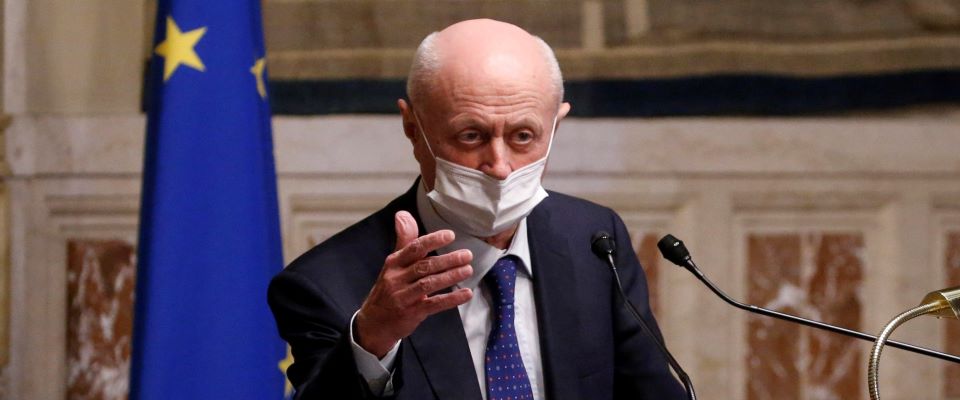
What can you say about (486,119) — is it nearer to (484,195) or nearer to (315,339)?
(484,195)

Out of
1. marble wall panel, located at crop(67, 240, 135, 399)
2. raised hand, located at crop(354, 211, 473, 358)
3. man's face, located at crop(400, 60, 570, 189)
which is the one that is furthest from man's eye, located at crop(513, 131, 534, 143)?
marble wall panel, located at crop(67, 240, 135, 399)

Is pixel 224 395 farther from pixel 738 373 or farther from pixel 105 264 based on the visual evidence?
pixel 738 373

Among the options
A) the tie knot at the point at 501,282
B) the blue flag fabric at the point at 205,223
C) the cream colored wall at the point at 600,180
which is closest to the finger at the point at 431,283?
the tie knot at the point at 501,282

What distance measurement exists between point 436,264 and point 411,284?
0.17 ft

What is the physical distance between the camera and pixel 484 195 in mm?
2084

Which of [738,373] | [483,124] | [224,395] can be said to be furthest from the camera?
[738,373]

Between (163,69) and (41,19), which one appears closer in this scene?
(163,69)

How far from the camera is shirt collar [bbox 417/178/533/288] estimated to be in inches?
86.7

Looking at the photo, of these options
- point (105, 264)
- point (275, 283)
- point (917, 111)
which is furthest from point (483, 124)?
point (917, 111)

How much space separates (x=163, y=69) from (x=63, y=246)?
3.66ft

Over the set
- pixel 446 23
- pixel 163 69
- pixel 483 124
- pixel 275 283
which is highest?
pixel 446 23

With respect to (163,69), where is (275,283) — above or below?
below

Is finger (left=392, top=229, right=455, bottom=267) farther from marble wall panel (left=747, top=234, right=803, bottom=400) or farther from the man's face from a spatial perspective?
marble wall panel (left=747, top=234, right=803, bottom=400)

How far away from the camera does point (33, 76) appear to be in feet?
13.1
